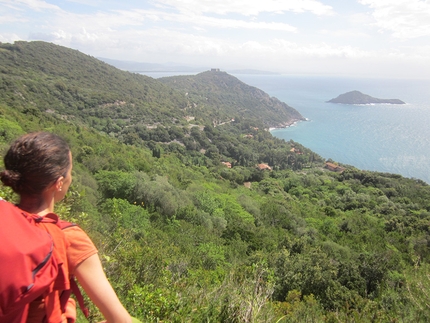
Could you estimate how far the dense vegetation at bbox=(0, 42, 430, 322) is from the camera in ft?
14.6

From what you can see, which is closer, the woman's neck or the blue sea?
the woman's neck

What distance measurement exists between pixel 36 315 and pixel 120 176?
16.8 meters

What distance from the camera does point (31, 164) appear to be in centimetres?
109

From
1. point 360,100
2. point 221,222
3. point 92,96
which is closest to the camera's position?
point 221,222

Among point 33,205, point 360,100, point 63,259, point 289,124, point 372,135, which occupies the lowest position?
point 289,124

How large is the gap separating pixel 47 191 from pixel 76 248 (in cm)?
27

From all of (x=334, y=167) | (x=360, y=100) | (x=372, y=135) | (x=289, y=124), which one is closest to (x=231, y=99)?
(x=289, y=124)

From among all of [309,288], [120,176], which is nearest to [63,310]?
[309,288]

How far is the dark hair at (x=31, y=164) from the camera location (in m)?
1.08

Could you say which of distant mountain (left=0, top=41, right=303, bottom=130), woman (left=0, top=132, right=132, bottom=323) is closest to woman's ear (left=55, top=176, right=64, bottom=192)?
woman (left=0, top=132, right=132, bottom=323)

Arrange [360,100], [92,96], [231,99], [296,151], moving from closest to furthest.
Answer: [92,96], [296,151], [231,99], [360,100]

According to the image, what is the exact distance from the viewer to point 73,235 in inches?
42.3

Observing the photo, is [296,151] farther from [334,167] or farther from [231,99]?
[231,99]

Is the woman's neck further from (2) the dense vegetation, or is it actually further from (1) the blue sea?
(1) the blue sea
